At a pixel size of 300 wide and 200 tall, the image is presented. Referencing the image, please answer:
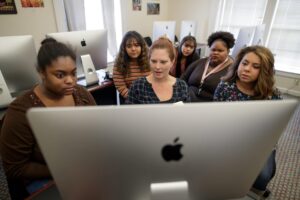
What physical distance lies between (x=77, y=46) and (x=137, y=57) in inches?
23.6

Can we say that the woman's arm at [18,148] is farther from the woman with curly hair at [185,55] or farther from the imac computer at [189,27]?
the imac computer at [189,27]

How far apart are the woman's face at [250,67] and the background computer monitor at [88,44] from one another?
3.98ft

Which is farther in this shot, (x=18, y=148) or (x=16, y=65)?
(x=16, y=65)

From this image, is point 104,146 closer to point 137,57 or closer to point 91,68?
point 91,68

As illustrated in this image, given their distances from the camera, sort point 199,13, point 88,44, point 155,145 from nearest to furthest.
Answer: point 155,145, point 88,44, point 199,13

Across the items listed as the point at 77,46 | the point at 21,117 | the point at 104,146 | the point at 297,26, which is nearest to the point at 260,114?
the point at 104,146

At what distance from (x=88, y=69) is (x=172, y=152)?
4.92 ft

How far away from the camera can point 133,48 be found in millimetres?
1959

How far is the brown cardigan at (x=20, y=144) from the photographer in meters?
0.86

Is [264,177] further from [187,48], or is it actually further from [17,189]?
[187,48]

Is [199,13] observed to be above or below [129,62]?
above

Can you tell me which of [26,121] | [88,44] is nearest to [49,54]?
[26,121]

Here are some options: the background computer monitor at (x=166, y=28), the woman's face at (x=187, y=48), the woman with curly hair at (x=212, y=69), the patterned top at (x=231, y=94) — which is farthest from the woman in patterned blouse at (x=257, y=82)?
the background computer monitor at (x=166, y=28)

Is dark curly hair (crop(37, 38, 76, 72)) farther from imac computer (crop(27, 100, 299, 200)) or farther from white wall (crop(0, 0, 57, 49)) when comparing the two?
white wall (crop(0, 0, 57, 49))
